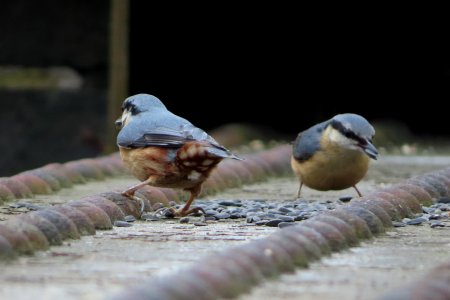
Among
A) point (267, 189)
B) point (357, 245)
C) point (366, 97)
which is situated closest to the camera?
point (357, 245)

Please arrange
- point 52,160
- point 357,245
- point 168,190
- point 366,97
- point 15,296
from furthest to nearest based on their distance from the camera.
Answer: point 366,97 < point 52,160 < point 168,190 < point 357,245 < point 15,296

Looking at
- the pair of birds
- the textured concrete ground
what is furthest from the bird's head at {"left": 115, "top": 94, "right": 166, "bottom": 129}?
the textured concrete ground

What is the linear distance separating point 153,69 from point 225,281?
1055 cm

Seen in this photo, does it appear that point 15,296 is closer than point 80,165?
Yes

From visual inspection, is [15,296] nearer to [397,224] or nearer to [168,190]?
[397,224]

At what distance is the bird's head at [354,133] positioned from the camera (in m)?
5.86

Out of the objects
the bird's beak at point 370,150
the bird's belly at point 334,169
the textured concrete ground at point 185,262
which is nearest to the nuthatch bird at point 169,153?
the textured concrete ground at point 185,262

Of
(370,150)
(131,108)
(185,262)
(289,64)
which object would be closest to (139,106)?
(131,108)

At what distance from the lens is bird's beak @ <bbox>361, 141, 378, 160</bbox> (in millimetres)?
5647

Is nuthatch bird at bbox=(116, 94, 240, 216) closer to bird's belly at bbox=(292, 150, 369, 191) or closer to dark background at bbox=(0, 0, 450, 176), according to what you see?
bird's belly at bbox=(292, 150, 369, 191)

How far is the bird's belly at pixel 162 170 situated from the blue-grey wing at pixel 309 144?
3.08 feet

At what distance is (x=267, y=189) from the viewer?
7344 millimetres

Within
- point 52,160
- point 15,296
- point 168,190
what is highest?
point 15,296

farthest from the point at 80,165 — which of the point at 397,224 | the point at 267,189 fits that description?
the point at 397,224
